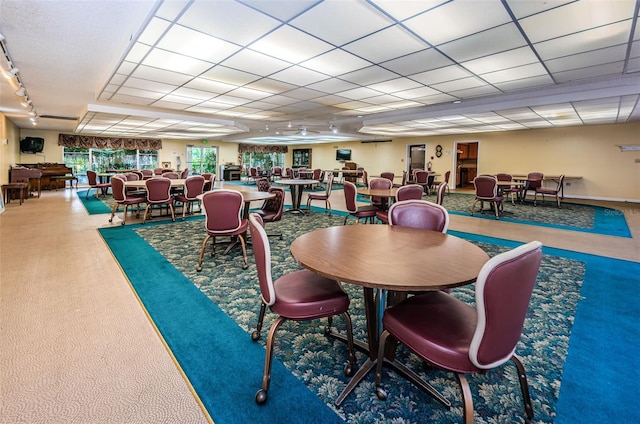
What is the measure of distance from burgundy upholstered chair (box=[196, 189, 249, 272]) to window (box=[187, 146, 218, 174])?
16030 millimetres

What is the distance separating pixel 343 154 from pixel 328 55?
596 inches

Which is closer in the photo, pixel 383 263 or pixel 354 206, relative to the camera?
pixel 383 263

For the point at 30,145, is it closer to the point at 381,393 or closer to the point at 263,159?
the point at 263,159

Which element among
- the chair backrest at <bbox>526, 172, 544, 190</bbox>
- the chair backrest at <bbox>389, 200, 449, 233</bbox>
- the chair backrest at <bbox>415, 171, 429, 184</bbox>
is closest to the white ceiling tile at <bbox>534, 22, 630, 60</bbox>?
the chair backrest at <bbox>389, 200, 449, 233</bbox>

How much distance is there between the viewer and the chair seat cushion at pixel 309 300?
→ 1.61m

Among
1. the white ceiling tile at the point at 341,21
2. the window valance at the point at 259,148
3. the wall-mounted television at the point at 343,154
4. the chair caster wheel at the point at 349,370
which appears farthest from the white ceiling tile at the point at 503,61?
the window valance at the point at 259,148

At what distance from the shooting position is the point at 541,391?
165 cm

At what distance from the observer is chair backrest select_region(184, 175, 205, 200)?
6.03 metres

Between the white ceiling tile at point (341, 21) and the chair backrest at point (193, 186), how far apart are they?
389 cm

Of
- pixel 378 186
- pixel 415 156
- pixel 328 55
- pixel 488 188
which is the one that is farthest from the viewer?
pixel 415 156

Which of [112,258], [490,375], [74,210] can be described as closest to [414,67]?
[490,375]

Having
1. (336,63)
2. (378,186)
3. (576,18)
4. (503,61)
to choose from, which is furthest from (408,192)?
(576,18)

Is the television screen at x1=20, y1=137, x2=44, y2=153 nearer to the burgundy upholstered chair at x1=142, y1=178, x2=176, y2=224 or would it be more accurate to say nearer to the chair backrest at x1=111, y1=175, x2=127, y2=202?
the chair backrest at x1=111, y1=175, x2=127, y2=202

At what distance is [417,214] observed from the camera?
258cm
